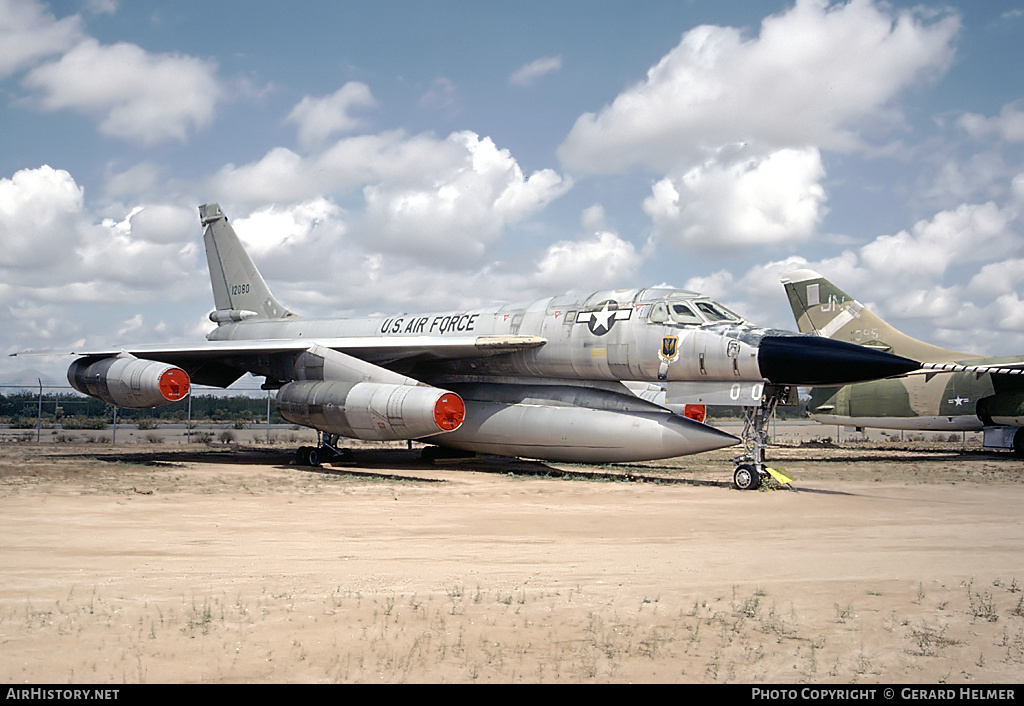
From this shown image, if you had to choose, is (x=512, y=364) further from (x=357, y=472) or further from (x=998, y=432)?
(x=998, y=432)

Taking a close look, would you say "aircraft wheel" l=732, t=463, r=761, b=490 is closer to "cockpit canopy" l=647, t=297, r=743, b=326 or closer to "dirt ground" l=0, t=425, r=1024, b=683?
"dirt ground" l=0, t=425, r=1024, b=683

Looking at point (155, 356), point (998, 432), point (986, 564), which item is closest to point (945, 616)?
point (986, 564)

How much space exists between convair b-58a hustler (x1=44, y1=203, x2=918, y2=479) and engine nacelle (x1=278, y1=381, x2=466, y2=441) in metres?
0.03

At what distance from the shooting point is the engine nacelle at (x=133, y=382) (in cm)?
1584

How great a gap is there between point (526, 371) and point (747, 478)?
498cm

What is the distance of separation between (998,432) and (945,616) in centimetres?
2010

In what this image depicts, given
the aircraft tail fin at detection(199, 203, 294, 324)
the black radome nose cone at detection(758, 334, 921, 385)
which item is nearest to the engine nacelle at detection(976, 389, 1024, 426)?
the black radome nose cone at detection(758, 334, 921, 385)

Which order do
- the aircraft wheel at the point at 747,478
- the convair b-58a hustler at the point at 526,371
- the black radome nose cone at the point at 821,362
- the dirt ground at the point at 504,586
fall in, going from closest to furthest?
the dirt ground at the point at 504,586 → the black radome nose cone at the point at 821,362 → the aircraft wheel at the point at 747,478 → the convair b-58a hustler at the point at 526,371

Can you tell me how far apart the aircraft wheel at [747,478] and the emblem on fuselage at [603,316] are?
343 centimetres

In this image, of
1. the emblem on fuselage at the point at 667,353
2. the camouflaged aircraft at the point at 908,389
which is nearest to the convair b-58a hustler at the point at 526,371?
the emblem on fuselage at the point at 667,353


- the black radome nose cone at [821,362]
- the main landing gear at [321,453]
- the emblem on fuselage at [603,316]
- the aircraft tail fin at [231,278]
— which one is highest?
the aircraft tail fin at [231,278]

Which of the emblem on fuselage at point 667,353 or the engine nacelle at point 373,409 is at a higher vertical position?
the emblem on fuselage at point 667,353

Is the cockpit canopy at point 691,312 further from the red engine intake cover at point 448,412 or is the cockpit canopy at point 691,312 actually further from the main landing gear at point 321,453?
the main landing gear at point 321,453

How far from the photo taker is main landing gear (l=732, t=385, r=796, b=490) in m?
12.7
